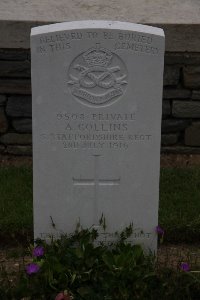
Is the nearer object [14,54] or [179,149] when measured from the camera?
[14,54]

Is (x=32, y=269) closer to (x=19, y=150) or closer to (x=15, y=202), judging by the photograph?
(x=15, y=202)

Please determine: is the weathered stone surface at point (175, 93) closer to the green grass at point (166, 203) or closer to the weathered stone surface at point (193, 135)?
the weathered stone surface at point (193, 135)

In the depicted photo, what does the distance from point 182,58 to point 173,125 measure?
0.55 m

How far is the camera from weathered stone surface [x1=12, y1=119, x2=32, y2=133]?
5.44m

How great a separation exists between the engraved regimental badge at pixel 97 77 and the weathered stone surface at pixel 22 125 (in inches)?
73.9

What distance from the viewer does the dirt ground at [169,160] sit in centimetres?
548

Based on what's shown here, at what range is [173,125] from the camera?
545 cm

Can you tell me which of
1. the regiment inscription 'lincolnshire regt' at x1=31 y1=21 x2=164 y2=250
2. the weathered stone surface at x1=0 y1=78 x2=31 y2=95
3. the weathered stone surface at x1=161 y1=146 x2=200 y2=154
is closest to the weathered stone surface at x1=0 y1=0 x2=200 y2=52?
the weathered stone surface at x1=0 y1=78 x2=31 y2=95

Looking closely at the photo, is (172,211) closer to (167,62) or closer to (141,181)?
(141,181)

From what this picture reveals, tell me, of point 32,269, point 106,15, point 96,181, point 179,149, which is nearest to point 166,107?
point 179,149

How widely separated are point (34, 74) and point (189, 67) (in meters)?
2.00

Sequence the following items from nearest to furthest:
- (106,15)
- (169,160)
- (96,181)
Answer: (96,181) → (106,15) → (169,160)

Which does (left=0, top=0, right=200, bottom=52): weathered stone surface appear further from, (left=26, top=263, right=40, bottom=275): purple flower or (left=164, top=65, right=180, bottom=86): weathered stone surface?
(left=26, top=263, right=40, bottom=275): purple flower

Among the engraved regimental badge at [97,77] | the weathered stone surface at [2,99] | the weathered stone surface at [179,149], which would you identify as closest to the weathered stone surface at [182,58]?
the weathered stone surface at [179,149]
